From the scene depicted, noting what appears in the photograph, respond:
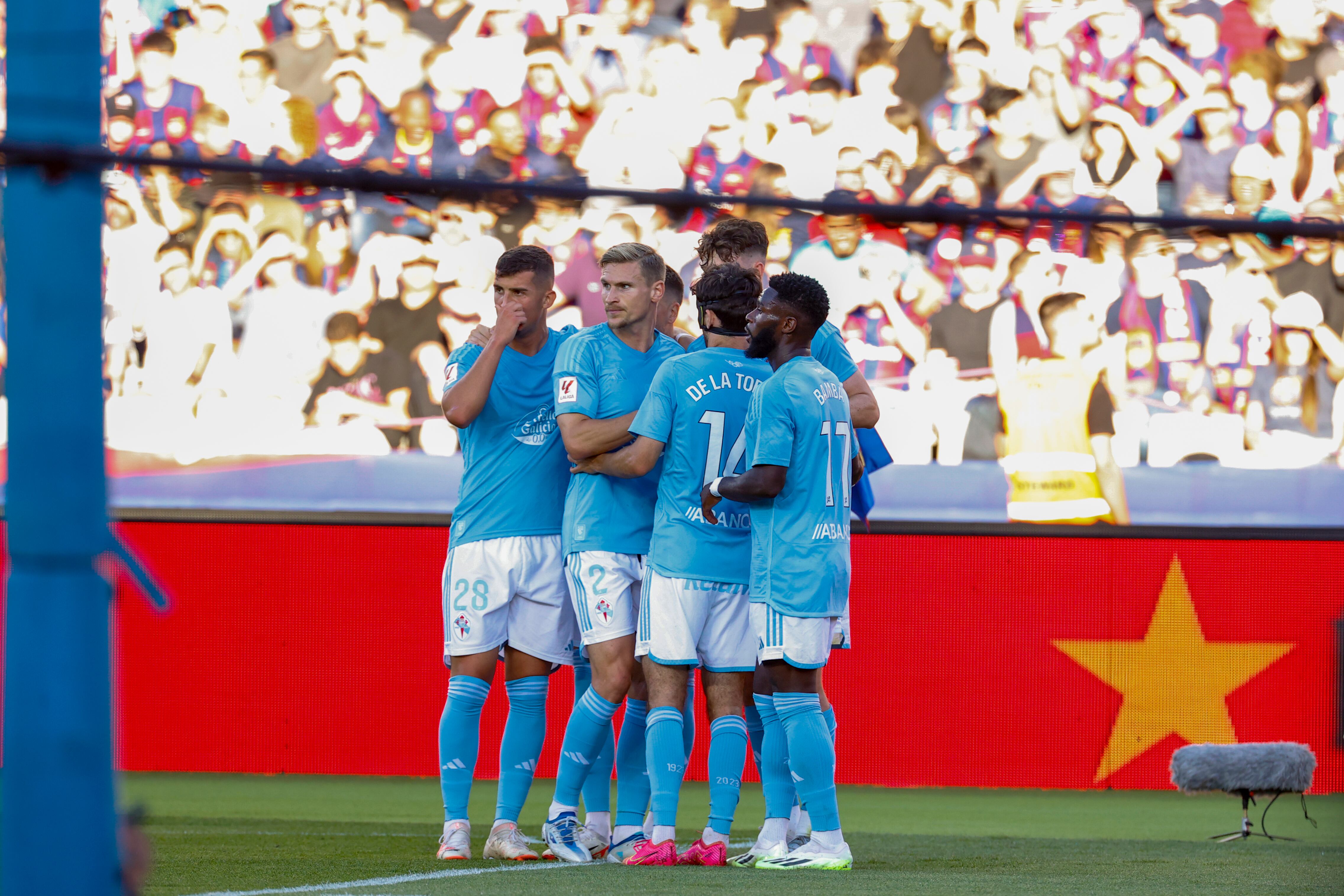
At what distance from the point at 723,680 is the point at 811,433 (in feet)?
2.52

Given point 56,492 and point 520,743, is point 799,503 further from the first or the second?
point 56,492

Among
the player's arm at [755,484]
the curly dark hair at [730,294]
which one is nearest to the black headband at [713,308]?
the curly dark hair at [730,294]

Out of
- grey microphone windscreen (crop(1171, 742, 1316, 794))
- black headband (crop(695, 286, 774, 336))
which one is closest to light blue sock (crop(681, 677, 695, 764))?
black headband (crop(695, 286, 774, 336))

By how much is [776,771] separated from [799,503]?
0.88 meters

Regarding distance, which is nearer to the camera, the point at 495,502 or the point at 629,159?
the point at 495,502

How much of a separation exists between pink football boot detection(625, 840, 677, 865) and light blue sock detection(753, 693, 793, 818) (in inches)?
12.8

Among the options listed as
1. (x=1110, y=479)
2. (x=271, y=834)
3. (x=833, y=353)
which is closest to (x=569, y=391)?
(x=833, y=353)

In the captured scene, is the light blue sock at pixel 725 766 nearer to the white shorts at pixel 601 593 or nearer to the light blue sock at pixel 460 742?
the white shorts at pixel 601 593

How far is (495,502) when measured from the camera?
468 centimetres

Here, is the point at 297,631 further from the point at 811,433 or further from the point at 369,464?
the point at 811,433

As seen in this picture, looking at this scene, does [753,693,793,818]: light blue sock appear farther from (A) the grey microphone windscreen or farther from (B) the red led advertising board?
(B) the red led advertising board

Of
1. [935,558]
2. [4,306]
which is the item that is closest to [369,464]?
[935,558]

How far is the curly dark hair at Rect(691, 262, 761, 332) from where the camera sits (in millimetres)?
4535

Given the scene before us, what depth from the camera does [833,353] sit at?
4883 millimetres
